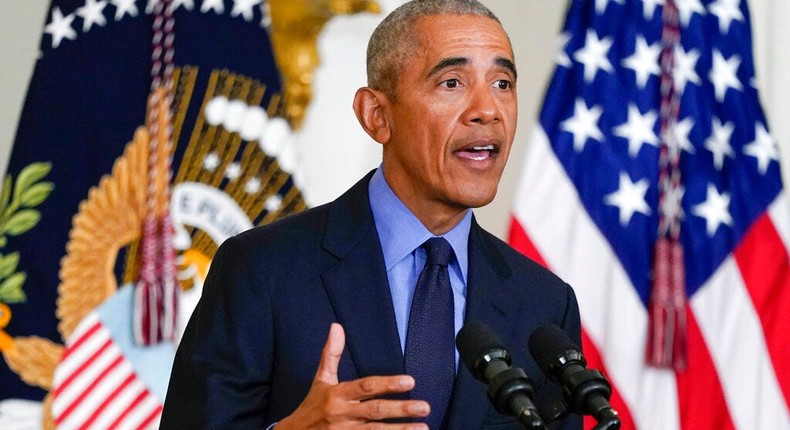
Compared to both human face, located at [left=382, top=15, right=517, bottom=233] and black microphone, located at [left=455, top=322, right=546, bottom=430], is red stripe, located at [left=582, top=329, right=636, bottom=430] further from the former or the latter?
black microphone, located at [left=455, top=322, right=546, bottom=430]

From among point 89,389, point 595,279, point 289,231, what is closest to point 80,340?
point 89,389

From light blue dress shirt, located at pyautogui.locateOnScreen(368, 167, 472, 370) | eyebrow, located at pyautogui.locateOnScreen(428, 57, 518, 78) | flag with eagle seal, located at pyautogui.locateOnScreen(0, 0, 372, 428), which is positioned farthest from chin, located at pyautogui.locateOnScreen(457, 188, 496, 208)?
flag with eagle seal, located at pyautogui.locateOnScreen(0, 0, 372, 428)

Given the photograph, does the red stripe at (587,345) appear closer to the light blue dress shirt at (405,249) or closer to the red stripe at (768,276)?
the red stripe at (768,276)

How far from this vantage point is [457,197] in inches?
72.3

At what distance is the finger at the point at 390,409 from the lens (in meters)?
1.36

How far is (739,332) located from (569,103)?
0.86 m

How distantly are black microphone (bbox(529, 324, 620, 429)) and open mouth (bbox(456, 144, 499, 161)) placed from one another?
0.41m

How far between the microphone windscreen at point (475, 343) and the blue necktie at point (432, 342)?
0.33 meters

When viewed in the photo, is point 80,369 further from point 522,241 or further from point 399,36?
point 399,36

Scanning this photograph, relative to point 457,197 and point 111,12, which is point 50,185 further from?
point 457,197

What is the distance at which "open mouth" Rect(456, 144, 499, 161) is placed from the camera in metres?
1.84

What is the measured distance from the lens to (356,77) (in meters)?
3.30

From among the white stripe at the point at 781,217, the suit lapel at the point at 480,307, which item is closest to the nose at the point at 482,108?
the suit lapel at the point at 480,307

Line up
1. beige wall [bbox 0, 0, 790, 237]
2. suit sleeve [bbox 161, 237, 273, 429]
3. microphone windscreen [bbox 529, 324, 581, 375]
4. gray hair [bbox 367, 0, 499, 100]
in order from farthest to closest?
beige wall [bbox 0, 0, 790, 237] < gray hair [bbox 367, 0, 499, 100] < suit sleeve [bbox 161, 237, 273, 429] < microphone windscreen [bbox 529, 324, 581, 375]
